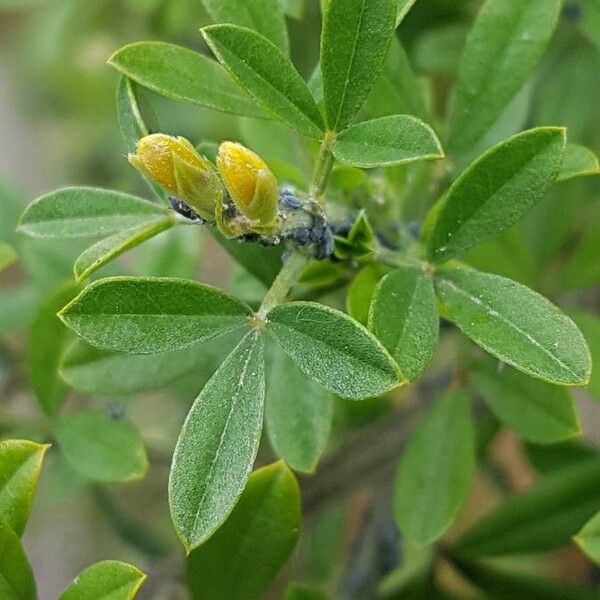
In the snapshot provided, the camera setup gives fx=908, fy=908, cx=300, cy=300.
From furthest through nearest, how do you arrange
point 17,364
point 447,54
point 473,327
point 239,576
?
1. point 17,364
2. point 447,54
3. point 239,576
4. point 473,327

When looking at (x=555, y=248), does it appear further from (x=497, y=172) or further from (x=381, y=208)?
(x=497, y=172)

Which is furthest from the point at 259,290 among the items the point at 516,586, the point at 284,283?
the point at 516,586

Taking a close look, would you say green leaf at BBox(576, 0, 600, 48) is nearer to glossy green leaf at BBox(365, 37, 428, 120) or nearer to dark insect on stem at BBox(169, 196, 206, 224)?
glossy green leaf at BBox(365, 37, 428, 120)

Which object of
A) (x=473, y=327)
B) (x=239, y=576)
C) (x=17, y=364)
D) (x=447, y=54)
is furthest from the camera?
(x=17, y=364)

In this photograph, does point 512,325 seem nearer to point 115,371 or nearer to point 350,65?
point 350,65

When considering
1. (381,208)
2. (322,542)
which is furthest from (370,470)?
(381,208)

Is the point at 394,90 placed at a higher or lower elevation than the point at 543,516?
higher
